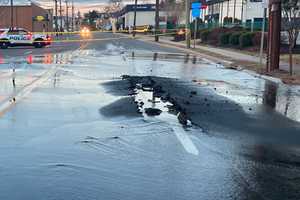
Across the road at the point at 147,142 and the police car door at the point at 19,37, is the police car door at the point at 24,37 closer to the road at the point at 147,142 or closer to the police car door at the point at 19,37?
the police car door at the point at 19,37

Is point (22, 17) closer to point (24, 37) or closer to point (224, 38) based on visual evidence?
point (24, 37)

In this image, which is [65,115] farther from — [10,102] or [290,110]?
[290,110]

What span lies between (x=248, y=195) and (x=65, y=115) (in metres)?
5.82

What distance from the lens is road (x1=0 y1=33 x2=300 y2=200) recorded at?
6.25 meters

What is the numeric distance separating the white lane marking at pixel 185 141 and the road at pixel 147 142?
0.02 m

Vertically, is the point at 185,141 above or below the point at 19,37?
below

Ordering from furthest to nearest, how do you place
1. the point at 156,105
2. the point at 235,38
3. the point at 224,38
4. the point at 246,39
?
the point at 224,38 < the point at 235,38 < the point at 246,39 < the point at 156,105

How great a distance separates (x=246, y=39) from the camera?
133 ft

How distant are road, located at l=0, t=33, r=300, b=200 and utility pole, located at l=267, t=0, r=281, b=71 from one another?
5.86 meters

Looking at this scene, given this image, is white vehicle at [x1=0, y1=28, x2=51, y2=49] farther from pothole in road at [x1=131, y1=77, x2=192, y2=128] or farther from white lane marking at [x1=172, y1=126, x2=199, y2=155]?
white lane marking at [x1=172, y1=126, x2=199, y2=155]

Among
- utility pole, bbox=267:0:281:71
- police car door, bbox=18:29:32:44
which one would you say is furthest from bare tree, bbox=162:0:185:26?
utility pole, bbox=267:0:281:71

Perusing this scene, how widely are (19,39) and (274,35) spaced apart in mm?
28465

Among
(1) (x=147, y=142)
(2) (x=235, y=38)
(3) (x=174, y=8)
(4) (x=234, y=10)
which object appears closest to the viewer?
(1) (x=147, y=142)

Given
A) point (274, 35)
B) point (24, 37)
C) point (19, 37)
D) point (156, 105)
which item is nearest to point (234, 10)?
point (24, 37)
